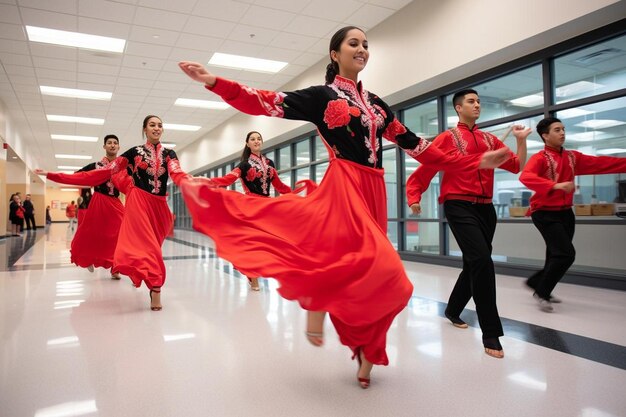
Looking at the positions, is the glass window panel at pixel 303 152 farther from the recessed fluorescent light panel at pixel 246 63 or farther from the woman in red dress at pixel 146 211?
the woman in red dress at pixel 146 211

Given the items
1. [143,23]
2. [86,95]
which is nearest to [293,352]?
[143,23]

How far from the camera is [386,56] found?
Answer: 22.5 feet

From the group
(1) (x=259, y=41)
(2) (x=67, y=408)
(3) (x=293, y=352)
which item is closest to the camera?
(2) (x=67, y=408)

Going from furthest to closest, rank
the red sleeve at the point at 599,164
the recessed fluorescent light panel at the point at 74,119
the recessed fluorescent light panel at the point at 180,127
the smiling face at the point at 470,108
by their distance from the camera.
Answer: the recessed fluorescent light panel at the point at 180,127 → the recessed fluorescent light panel at the point at 74,119 → the red sleeve at the point at 599,164 → the smiling face at the point at 470,108

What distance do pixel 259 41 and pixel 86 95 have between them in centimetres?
548

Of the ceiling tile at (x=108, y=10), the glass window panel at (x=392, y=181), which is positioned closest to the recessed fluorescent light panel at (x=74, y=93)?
the ceiling tile at (x=108, y=10)

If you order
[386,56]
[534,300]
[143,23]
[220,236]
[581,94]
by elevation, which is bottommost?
[534,300]

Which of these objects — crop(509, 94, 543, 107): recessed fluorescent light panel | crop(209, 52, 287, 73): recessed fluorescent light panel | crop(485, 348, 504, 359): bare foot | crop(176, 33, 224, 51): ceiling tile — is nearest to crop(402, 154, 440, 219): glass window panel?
crop(509, 94, 543, 107): recessed fluorescent light panel

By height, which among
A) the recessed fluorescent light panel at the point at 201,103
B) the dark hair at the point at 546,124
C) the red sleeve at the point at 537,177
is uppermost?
the recessed fluorescent light panel at the point at 201,103

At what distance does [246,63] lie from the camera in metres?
8.61

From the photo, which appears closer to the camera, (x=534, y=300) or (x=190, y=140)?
(x=534, y=300)

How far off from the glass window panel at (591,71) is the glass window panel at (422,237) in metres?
2.88

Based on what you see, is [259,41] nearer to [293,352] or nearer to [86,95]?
[86,95]

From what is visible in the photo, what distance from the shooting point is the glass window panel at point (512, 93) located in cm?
558
